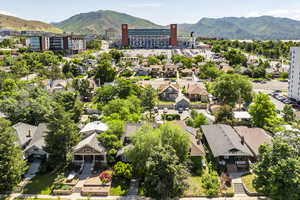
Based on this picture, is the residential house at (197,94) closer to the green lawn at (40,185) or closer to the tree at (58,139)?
the tree at (58,139)

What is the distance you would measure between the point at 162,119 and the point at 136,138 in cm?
1955

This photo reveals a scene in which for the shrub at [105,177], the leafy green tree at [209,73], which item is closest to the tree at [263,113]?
the shrub at [105,177]

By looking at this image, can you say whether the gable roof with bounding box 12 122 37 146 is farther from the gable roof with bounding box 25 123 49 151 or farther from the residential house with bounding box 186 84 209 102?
the residential house with bounding box 186 84 209 102

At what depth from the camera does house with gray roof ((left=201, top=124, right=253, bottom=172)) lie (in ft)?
93.2

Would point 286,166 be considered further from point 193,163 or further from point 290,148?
point 193,163

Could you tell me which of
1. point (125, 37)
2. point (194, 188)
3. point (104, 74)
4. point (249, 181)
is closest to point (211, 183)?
point (194, 188)

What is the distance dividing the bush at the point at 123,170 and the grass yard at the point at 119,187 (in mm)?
593

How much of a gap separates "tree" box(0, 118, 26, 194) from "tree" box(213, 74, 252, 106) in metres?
38.1

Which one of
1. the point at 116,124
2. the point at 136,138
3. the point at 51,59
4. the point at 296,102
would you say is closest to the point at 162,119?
the point at 116,124

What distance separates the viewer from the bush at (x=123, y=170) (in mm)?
26344

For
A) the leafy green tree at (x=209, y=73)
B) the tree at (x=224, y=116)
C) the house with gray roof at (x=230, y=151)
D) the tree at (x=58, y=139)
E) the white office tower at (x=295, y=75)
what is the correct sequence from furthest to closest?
the leafy green tree at (x=209, y=73) < the white office tower at (x=295, y=75) < the tree at (x=224, y=116) < the house with gray roof at (x=230, y=151) < the tree at (x=58, y=139)

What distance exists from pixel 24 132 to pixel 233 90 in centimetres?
3798

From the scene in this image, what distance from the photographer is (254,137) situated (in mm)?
33062

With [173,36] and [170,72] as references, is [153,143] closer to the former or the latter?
[170,72]
